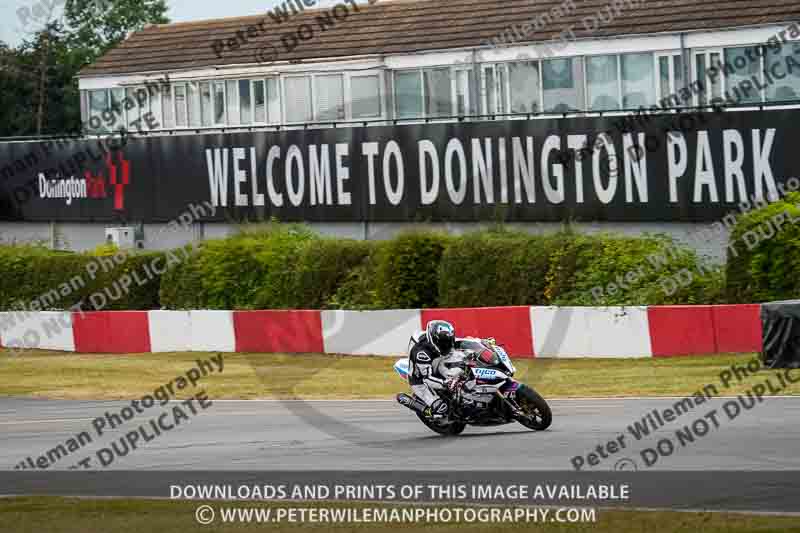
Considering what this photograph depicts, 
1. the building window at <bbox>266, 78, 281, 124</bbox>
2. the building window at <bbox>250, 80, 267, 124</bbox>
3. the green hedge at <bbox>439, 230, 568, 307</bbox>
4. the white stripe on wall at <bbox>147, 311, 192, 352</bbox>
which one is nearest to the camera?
the green hedge at <bbox>439, 230, 568, 307</bbox>

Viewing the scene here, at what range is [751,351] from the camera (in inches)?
847

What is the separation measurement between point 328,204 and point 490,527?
2416cm

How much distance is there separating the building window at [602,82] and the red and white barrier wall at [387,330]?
28.9 feet

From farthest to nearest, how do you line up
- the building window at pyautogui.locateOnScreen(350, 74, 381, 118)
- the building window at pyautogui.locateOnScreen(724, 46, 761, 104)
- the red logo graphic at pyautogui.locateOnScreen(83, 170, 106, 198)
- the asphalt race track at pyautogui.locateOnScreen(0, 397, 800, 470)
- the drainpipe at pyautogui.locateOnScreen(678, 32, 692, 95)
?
the red logo graphic at pyautogui.locateOnScreen(83, 170, 106, 198) < the building window at pyautogui.locateOnScreen(350, 74, 381, 118) < the drainpipe at pyautogui.locateOnScreen(678, 32, 692, 95) < the building window at pyautogui.locateOnScreen(724, 46, 761, 104) < the asphalt race track at pyautogui.locateOnScreen(0, 397, 800, 470)

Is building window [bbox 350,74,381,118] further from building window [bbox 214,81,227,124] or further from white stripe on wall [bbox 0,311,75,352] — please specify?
white stripe on wall [bbox 0,311,75,352]

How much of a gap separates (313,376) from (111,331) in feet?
26.7

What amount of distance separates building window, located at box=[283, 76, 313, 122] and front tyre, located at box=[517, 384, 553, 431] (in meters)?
24.1

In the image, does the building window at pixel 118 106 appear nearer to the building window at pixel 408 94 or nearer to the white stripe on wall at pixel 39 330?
the building window at pixel 408 94

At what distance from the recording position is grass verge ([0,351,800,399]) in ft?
65.3

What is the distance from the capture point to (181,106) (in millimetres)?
41656

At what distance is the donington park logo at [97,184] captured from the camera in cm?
3859

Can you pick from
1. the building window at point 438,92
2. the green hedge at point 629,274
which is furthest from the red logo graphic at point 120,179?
the green hedge at point 629,274

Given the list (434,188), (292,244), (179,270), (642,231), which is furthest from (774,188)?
Answer: (179,270)

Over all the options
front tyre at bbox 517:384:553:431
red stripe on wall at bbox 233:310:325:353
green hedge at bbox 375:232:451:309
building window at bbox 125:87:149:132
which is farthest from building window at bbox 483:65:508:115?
front tyre at bbox 517:384:553:431
